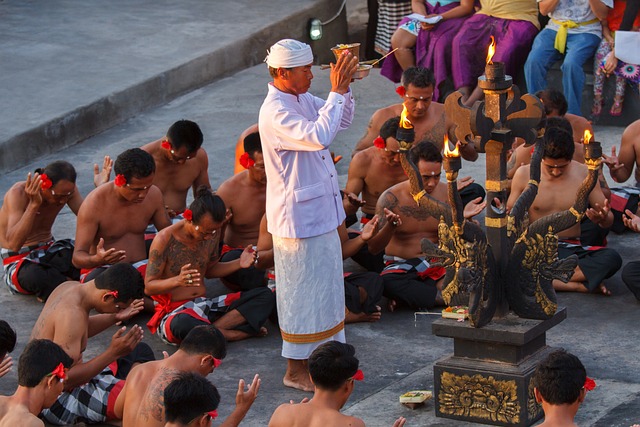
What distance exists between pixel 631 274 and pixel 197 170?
3.51 metres

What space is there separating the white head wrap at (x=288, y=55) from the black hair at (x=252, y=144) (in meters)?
1.98

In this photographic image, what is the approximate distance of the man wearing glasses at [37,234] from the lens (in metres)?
9.59

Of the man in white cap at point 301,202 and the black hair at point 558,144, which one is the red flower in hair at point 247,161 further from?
the black hair at point 558,144

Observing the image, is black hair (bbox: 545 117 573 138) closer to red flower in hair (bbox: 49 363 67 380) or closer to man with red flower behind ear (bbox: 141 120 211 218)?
man with red flower behind ear (bbox: 141 120 211 218)

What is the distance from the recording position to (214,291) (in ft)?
32.9

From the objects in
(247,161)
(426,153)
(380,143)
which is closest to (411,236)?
(426,153)

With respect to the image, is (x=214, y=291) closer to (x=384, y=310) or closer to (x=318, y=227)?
(x=384, y=310)

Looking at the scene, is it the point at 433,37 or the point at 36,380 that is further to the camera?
the point at 433,37

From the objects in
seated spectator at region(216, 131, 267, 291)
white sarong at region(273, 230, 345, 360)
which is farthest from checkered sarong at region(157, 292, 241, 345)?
white sarong at region(273, 230, 345, 360)

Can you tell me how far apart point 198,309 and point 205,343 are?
1.78 m

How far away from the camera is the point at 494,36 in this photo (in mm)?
13461

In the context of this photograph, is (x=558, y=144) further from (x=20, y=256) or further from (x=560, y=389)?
(x=20, y=256)

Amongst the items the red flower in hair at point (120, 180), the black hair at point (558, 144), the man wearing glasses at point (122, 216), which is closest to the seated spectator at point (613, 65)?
the black hair at point (558, 144)

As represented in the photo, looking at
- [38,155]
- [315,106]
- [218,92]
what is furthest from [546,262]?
[218,92]
